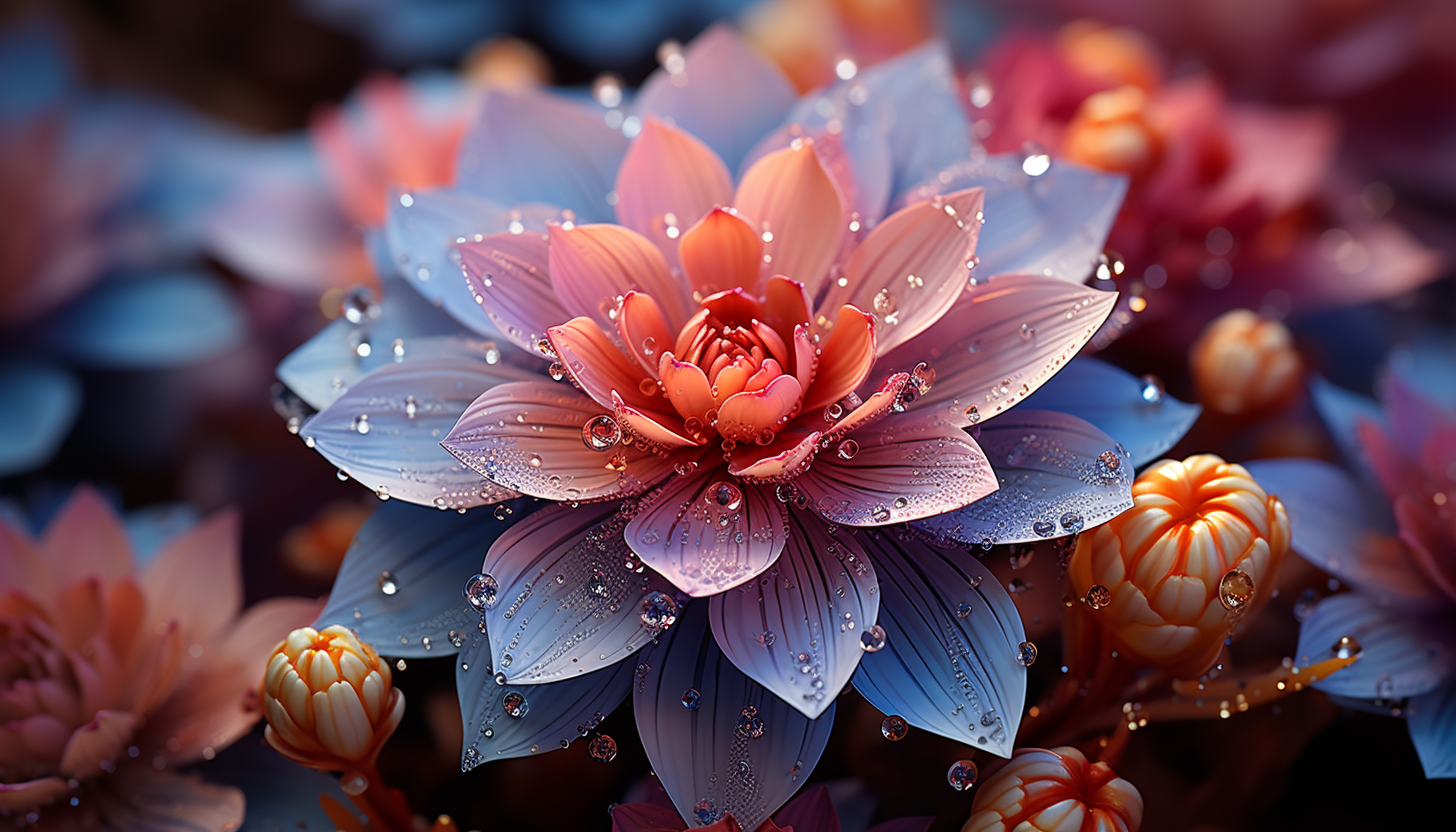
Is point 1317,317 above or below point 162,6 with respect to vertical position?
below

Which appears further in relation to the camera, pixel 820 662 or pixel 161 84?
pixel 161 84

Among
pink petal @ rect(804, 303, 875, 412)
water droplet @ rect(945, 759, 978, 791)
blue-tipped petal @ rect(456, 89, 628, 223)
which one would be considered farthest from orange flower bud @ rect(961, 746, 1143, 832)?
blue-tipped petal @ rect(456, 89, 628, 223)

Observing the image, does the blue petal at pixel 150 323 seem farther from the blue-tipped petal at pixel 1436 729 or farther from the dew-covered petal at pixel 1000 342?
the blue-tipped petal at pixel 1436 729

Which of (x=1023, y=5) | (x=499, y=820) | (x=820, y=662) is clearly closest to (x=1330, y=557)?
(x=820, y=662)

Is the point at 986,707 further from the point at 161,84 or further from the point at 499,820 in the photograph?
the point at 161,84

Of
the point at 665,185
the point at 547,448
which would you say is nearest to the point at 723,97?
the point at 665,185

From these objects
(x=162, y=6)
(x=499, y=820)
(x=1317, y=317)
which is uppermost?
(x=162, y=6)

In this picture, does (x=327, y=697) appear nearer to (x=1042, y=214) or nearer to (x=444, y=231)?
(x=444, y=231)
